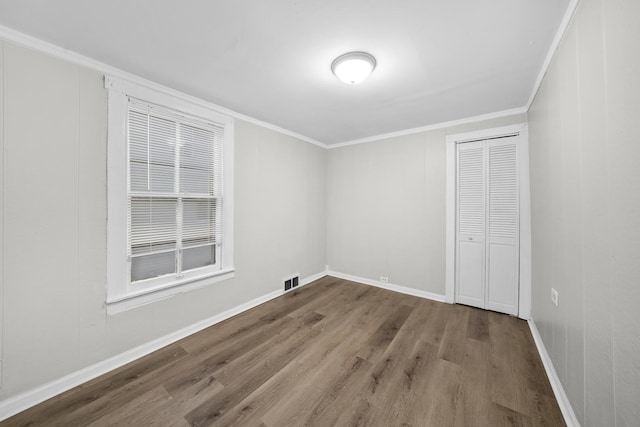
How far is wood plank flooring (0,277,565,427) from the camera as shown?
1.55 meters

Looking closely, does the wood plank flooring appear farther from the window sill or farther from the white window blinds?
the white window blinds

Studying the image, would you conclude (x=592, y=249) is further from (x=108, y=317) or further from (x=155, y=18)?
(x=108, y=317)

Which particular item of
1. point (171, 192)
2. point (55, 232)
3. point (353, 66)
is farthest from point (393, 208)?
point (55, 232)

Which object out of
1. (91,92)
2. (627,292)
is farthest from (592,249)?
(91,92)

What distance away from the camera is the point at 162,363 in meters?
2.08

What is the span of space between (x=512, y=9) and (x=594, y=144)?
947 mm

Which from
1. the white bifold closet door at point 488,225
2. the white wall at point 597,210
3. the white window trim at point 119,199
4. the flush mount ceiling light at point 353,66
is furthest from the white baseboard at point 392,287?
the flush mount ceiling light at point 353,66

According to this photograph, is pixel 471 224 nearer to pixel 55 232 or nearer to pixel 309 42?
pixel 309 42

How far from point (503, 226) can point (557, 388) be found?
1.82 m

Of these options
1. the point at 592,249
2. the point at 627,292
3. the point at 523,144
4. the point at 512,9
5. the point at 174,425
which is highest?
the point at 512,9

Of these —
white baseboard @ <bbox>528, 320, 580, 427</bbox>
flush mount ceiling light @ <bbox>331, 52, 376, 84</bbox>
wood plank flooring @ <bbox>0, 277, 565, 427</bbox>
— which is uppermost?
flush mount ceiling light @ <bbox>331, 52, 376, 84</bbox>

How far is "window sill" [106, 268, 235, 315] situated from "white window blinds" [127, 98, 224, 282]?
0.14 m

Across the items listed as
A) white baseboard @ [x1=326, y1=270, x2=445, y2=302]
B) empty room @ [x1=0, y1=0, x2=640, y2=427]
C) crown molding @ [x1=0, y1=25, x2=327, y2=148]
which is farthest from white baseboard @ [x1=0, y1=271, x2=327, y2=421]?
crown molding @ [x1=0, y1=25, x2=327, y2=148]

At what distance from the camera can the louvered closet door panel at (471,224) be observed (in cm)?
312
